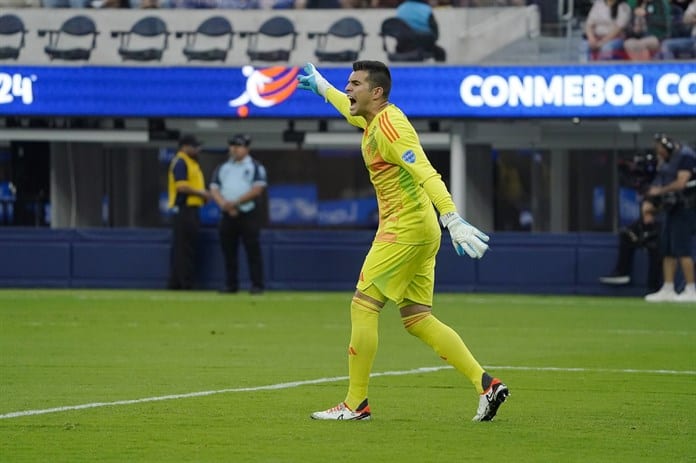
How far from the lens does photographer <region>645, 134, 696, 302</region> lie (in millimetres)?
20531

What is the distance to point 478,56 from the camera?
87.0 feet

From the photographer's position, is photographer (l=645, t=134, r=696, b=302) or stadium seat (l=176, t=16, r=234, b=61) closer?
photographer (l=645, t=134, r=696, b=302)

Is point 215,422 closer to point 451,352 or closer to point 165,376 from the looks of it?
point 451,352

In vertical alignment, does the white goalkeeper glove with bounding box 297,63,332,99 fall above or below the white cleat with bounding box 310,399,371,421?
above

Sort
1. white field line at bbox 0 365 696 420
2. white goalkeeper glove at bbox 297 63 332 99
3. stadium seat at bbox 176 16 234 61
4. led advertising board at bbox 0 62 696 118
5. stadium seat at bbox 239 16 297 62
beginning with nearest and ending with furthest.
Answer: white field line at bbox 0 365 696 420 < white goalkeeper glove at bbox 297 63 332 99 < led advertising board at bbox 0 62 696 118 < stadium seat at bbox 176 16 234 61 < stadium seat at bbox 239 16 297 62

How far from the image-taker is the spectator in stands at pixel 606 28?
2425cm

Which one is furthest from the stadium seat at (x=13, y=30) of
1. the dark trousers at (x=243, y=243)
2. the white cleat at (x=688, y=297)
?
the white cleat at (x=688, y=297)

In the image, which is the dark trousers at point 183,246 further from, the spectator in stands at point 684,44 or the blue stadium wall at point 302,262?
the spectator in stands at point 684,44

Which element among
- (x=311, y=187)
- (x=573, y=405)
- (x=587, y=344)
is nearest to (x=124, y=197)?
(x=311, y=187)

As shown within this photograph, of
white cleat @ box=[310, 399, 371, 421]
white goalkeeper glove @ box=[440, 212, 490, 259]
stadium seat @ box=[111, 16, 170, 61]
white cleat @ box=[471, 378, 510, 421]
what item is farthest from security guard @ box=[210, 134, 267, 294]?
white goalkeeper glove @ box=[440, 212, 490, 259]

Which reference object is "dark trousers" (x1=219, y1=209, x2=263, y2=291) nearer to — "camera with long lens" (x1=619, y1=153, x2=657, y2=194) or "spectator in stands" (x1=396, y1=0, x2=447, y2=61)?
"spectator in stands" (x1=396, y1=0, x2=447, y2=61)

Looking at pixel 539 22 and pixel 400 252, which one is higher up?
pixel 539 22

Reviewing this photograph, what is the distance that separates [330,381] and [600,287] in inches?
447

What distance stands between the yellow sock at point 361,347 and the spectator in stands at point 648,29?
605 inches
